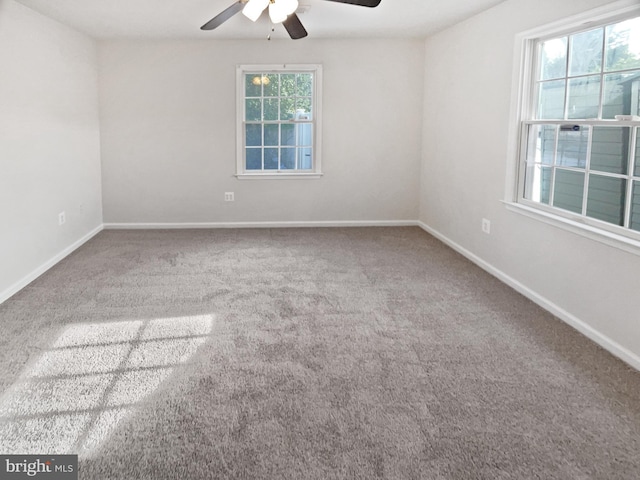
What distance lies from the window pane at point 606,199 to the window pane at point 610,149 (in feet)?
0.23

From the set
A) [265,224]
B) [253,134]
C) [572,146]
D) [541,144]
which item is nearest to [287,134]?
[253,134]

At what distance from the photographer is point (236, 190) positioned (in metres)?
7.03

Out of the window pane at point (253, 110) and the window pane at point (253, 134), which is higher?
the window pane at point (253, 110)

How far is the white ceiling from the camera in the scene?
4699mm

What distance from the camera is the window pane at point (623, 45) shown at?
331 cm

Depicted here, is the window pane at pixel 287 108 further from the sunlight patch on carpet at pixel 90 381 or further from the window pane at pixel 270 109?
the sunlight patch on carpet at pixel 90 381

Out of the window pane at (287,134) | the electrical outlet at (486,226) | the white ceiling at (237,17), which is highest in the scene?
the white ceiling at (237,17)

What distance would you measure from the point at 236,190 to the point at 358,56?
2.18 meters

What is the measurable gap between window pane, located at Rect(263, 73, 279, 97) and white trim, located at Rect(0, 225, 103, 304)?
259cm

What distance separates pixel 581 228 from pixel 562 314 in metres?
0.60

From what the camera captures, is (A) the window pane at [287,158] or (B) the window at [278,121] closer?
(B) the window at [278,121]

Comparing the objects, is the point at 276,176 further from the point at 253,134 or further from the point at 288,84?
the point at 288,84

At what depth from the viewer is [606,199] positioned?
11.8 ft

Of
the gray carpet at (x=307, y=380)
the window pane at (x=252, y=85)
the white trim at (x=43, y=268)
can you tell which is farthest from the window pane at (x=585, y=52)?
the white trim at (x=43, y=268)
